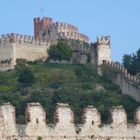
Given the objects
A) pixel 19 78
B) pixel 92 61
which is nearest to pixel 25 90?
pixel 19 78

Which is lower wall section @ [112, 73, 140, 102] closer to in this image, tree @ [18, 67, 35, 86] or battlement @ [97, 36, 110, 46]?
tree @ [18, 67, 35, 86]

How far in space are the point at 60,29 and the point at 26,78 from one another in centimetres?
2210

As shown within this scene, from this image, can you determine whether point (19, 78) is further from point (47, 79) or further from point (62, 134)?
→ point (62, 134)

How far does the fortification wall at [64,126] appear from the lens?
155ft

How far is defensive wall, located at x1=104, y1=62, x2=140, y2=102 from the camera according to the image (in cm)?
9050

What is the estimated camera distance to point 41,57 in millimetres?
Result: 105500

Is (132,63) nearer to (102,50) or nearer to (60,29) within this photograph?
(102,50)

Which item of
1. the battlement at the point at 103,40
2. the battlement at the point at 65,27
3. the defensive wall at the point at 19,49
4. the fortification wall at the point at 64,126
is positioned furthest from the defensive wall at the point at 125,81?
the fortification wall at the point at 64,126

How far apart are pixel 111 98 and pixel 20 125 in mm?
38468

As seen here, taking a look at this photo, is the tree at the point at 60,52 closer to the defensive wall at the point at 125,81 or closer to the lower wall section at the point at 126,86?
the defensive wall at the point at 125,81

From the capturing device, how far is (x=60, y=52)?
103500 millimetres

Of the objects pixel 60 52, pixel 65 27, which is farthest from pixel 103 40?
pixel 65 27

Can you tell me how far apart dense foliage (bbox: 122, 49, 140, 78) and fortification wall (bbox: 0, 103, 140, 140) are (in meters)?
46.8

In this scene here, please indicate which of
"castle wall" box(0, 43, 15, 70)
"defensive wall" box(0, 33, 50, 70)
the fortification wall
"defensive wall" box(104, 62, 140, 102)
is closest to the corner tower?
"defensive wall" box(104, 62, 140, 102)
